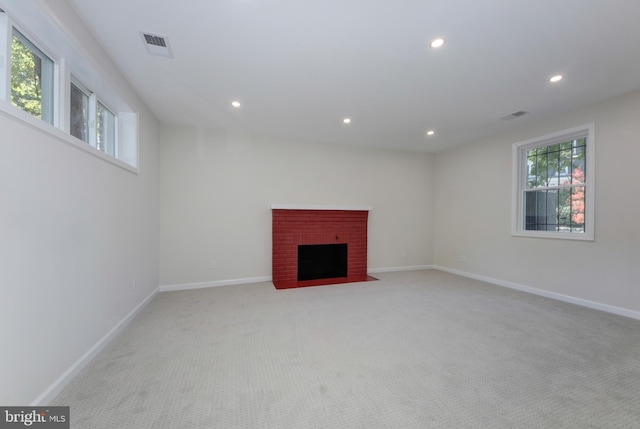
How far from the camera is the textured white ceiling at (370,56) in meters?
1.74

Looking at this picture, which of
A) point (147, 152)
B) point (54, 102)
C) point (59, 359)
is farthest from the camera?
point (147, 152)

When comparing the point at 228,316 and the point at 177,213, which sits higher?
the point at 177,213

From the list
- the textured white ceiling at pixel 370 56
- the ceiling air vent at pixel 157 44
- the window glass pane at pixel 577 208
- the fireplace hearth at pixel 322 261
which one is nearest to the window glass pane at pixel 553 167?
the window glass pane at pixel 577 208

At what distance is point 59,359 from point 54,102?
1736 mm

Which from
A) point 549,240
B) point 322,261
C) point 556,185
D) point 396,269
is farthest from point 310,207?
point 556,185

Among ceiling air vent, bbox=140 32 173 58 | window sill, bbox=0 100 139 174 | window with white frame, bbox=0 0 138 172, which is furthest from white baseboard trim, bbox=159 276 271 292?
ceiling air vent, bbox=140 32 173 58

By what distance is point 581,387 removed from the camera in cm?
168

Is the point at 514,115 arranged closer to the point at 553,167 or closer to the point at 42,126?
the point at 553,167

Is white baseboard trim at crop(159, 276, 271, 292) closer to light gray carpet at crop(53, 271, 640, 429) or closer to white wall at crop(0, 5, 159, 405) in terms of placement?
light gray carpet at crop(53, 271, 640, 429)

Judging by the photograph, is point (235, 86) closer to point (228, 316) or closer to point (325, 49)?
point (325, 49)

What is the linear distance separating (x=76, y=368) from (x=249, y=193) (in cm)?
292

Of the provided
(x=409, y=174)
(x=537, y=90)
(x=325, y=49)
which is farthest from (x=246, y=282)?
(x=537, y=90)

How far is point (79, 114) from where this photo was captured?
85.4 inches

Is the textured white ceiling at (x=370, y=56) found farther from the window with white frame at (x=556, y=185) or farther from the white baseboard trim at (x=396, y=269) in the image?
the white baseboard trim at (x=396, y=269)
